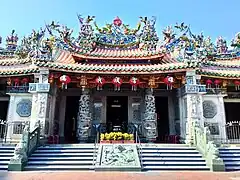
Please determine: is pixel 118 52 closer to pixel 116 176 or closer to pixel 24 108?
pixel 24 108

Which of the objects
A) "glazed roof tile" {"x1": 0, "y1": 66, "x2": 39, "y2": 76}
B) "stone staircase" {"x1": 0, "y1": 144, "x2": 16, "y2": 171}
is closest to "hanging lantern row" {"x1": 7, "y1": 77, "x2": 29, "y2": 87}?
"glazed roof tile" {"x1": 0, "y1": 66, "x2": 39, "y2": 76}

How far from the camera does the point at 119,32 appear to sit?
14.6 meters

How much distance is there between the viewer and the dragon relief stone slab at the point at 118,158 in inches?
284

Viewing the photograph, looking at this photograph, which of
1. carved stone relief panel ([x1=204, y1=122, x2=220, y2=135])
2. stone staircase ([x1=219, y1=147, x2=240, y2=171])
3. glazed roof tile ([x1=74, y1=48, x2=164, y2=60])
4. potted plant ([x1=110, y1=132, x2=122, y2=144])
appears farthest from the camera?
glazed roof tile ([x1=74, y1=48, x2=164, y2=60])

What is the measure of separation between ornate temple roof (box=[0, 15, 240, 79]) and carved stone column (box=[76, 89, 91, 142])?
166 centimetres

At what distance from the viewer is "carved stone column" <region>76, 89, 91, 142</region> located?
10727 millimetres

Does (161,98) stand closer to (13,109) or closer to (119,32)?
(119,32)

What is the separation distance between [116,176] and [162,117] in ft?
24.3

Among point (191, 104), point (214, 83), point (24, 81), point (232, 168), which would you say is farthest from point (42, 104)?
point (214, 83)

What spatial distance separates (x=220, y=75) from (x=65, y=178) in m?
8.97

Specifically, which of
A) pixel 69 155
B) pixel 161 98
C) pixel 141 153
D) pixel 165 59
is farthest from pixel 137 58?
pixel 69 155

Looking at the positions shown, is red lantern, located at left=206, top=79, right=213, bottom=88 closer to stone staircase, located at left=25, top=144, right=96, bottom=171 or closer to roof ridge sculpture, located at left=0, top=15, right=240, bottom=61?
roof ridge sculpture, located at left=0, top=15, right=240, bottom=61

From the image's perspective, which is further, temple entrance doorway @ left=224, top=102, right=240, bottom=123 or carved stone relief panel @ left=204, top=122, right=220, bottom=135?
temple entrance doorway @ left=224, top=102, right=240, bottom=123

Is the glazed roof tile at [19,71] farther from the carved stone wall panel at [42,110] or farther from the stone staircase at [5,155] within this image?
the stone staircase at [5,155]
